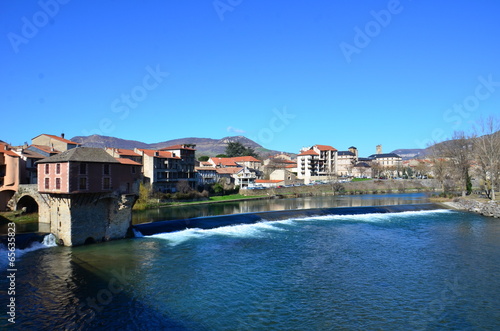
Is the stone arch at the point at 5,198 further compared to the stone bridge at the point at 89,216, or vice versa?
the stone arch at the point at 5,198

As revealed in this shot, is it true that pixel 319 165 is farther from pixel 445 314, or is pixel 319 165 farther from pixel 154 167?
pixel 445 314

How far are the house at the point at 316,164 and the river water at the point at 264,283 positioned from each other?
7906 cm

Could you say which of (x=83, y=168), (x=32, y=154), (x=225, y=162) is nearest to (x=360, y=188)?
(x=225, y=162)

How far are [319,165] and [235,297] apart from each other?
99055mm

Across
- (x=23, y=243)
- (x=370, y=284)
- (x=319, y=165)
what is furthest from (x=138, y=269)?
(x=319, y=165)

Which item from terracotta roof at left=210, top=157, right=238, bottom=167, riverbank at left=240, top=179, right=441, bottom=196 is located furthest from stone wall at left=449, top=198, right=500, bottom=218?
terracotta roof at left=210, top=157, right=238, bottom=167

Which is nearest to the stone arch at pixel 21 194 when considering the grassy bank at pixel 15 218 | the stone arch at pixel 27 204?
the stone arch at pixel 27 204

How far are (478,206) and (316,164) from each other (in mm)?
65718

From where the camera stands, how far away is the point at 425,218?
42.4m

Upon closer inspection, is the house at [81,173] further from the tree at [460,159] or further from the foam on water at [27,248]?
the tree at [460,159]

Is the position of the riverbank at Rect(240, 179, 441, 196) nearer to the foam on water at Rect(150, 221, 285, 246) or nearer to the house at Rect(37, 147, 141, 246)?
the foam on water at Rect(150, 221, 285, 246)

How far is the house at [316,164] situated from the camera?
109938 mm

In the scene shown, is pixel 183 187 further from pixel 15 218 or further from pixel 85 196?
pixel 85 196

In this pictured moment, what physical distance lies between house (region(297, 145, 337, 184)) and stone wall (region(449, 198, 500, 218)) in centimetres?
5664
